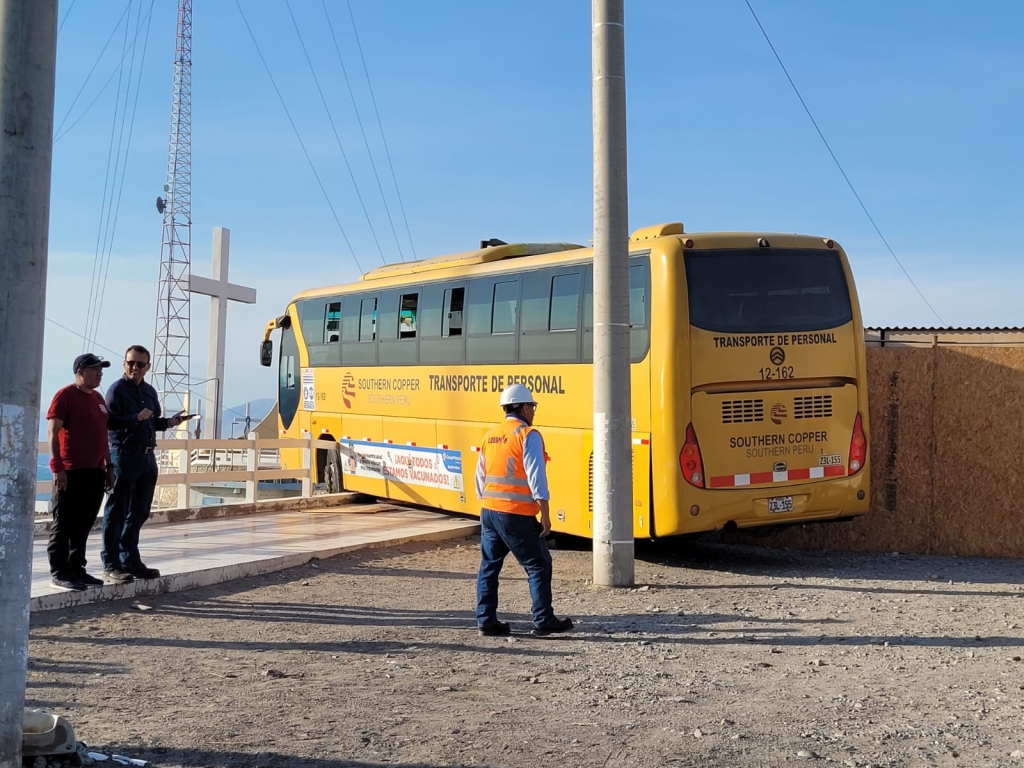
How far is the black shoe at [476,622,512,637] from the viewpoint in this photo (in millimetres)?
8141

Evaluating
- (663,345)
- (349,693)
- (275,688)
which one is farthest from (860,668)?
(663,345)

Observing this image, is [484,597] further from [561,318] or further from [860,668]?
[561,318]

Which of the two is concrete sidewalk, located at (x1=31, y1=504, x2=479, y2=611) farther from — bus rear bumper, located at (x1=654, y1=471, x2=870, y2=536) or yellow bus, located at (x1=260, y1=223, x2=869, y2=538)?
bus rear bumper, located at (x1=654, y1=471, x2=870, y2=536)

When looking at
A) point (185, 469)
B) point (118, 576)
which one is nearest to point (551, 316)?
point (118, 576)

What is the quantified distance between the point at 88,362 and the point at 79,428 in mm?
551

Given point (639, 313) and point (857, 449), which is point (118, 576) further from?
point (857, 449)

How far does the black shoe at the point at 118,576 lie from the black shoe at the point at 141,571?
1.8 inches

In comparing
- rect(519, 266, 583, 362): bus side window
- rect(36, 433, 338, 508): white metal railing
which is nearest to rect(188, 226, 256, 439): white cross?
rect(36, 433, 338, 508): white metal railing

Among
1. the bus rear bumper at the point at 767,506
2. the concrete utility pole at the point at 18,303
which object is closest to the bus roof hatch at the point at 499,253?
the bus rear bumper at the point at 767,506

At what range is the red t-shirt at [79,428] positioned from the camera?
8.70 m

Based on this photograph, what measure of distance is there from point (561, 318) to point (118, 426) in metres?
5.43

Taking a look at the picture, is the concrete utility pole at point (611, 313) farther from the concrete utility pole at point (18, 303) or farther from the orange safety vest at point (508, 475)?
the concrete utility pole at point (18, 303)

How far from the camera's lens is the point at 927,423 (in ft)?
42.3

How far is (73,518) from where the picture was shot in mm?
8914
